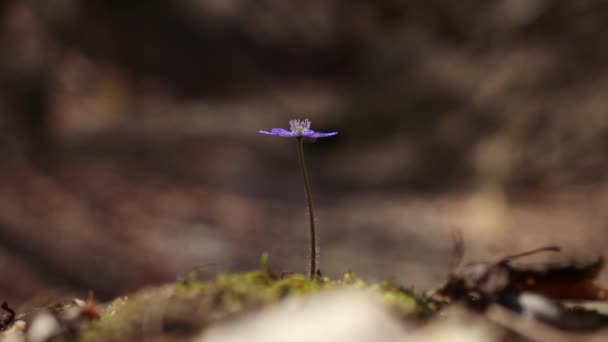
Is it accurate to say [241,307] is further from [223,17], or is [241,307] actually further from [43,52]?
[223,17]

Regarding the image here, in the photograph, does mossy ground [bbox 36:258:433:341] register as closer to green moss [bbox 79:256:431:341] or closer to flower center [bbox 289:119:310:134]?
green moss [bbox 79:256:431:341]

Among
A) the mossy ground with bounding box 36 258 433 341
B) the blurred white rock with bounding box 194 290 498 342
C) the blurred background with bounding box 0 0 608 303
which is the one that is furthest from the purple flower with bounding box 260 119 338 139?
the blurred background with bounding box 0 0 608 303

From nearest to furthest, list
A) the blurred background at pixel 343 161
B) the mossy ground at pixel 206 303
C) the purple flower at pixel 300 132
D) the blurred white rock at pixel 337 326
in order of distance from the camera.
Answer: the blurred white rock at pixel 337 326 → the mossy ground at pixel 206 303 → the purple flower at pixel 300 132 → the blurred background at pixel 343 161

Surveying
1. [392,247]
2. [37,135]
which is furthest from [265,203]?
[37,135]

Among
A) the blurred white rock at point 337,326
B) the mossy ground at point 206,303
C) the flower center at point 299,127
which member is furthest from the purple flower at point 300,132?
the blurred white rock at point 337,326

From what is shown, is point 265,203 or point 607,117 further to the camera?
point 265,203

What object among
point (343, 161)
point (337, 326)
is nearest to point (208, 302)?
point (337, 326)

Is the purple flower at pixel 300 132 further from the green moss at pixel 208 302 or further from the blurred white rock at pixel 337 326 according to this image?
the blurred white rock at pixel 337 326
